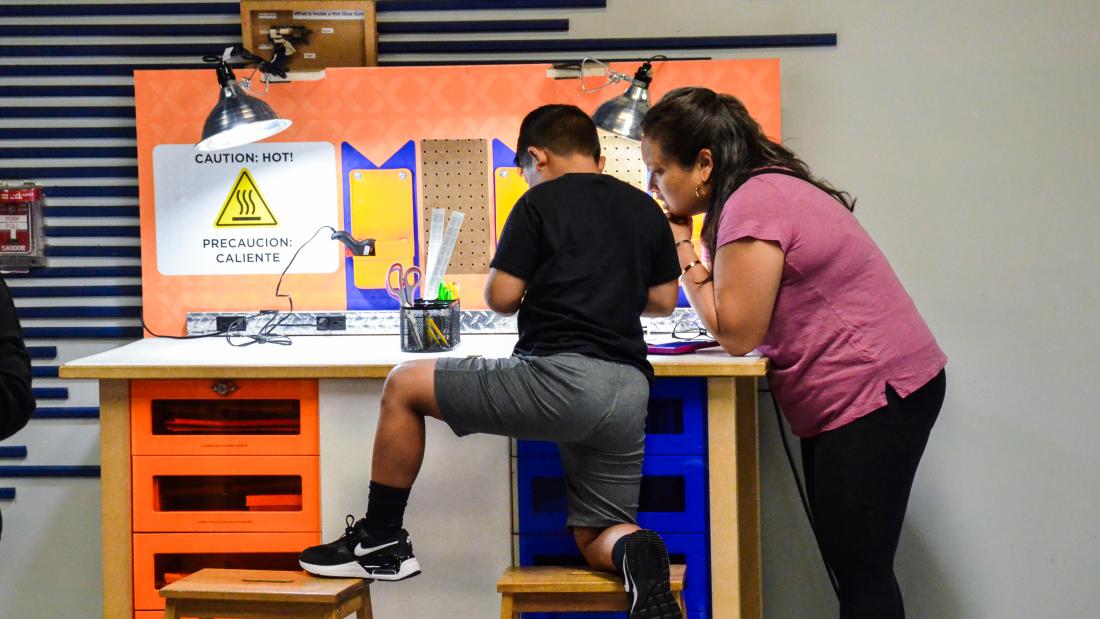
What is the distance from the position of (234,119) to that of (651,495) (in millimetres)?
1740

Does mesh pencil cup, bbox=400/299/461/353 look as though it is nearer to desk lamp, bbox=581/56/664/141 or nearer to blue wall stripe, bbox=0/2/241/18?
desk lamp, bbox=581/56/664/141

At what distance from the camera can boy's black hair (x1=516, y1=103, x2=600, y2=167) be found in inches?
104

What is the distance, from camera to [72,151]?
3.68 meters

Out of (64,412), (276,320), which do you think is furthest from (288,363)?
(64,412)

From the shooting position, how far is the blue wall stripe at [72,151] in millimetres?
3664

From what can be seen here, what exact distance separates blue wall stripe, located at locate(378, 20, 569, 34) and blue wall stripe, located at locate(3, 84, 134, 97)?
0.97m

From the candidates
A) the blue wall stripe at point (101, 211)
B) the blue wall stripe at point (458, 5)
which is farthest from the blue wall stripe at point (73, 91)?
the blue wall stripe at point (458, 5)

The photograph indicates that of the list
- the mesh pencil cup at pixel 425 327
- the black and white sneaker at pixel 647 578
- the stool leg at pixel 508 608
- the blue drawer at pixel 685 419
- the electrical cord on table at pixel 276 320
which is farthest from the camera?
the electrical cord on table at pixel 276 320

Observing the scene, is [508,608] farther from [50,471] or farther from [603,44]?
[50,471]

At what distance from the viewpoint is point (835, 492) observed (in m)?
2.44

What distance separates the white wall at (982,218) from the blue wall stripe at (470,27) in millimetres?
177

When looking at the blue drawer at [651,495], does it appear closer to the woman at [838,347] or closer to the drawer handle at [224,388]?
the woman at [838,347]

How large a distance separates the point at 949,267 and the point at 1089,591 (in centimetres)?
129

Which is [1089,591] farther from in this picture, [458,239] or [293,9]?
[293,9]
